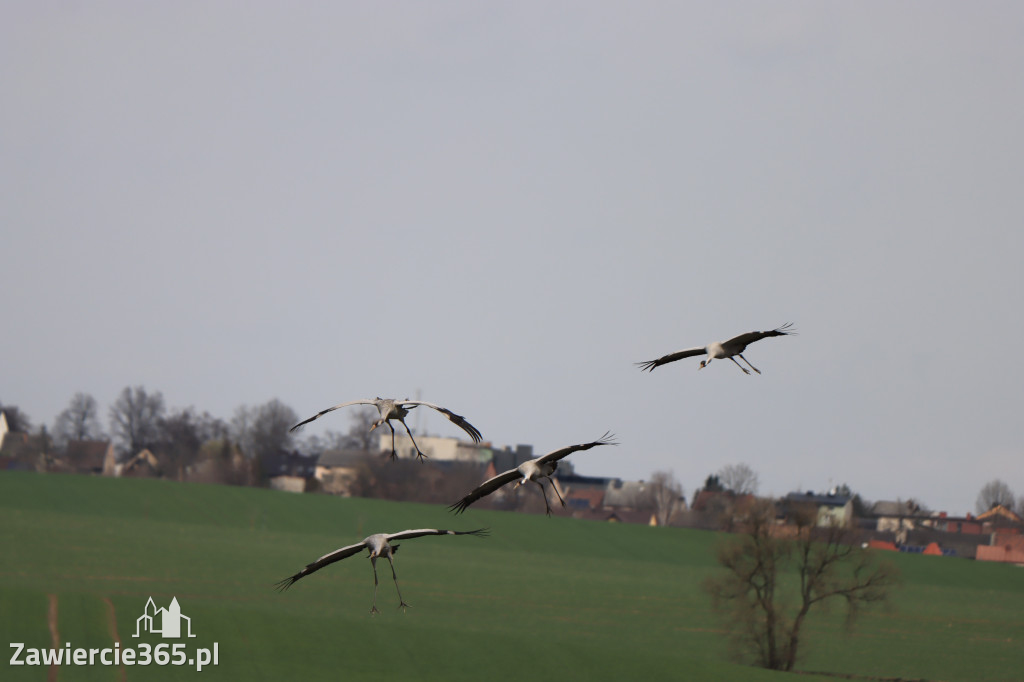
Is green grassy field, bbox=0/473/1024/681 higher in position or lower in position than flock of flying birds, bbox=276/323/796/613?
lower

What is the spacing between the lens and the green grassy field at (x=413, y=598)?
232 ft

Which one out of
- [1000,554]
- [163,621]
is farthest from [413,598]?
[1000,554]

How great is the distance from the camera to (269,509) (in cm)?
15738

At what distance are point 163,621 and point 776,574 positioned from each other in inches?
1497

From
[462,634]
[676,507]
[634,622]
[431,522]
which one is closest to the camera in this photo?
[462,634]

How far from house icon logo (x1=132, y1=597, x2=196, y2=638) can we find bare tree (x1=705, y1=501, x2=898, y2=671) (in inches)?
1299

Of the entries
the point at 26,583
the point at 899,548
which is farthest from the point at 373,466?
the point at 26,583

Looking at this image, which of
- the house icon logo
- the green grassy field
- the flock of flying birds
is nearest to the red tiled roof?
the green grassy field

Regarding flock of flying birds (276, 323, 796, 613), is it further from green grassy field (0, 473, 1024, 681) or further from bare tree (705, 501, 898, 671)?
bare tree (705, 501, 898, 671)

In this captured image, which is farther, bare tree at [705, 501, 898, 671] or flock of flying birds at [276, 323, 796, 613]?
bare tree at [705, 501, 898, 671]

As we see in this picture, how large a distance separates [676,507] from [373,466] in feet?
167

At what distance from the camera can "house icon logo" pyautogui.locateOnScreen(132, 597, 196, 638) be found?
7188 cm

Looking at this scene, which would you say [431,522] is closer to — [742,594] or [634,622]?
[634,622]

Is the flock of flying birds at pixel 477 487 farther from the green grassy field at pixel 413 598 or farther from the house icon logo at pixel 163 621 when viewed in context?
the house icon logo at pixel 163 621
